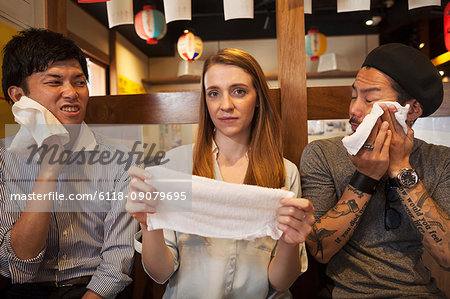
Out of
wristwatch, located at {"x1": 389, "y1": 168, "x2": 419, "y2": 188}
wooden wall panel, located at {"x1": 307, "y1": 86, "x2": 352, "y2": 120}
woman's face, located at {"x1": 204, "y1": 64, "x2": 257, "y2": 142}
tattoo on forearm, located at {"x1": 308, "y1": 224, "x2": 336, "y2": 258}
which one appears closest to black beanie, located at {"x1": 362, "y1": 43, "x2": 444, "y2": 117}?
wristwatch, located at {"x1": 389, "y1": 168, "x2": 419, "y2": 188}

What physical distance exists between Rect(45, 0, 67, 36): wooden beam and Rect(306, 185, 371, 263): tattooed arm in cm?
180

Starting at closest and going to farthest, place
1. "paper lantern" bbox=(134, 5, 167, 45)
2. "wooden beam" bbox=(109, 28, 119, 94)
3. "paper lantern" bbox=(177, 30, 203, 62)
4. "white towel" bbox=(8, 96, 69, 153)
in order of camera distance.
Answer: "white towel" bbox=(8, 96, 69, 153) → "paper lantern" bbox=(134, 5, 167, 45) → "paper lantern" bbox=(177, 30, 203, 62) → "wooden beam" bbox=(109, 28, 119, 94)

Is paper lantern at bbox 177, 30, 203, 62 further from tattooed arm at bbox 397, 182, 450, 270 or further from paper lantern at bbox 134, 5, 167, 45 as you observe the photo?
tattooed arm at bbox 397, 182, 450, 270

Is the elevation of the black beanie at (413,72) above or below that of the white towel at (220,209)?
above

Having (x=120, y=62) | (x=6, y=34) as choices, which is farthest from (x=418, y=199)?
(x=120, y=62)

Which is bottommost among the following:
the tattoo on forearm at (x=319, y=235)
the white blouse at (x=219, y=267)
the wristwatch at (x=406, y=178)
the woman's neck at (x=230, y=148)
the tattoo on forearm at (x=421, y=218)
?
the white blouse at (x=219, y=267)

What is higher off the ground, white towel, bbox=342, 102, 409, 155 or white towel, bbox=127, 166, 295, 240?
white towel, bbox=342, 102, 409, 155

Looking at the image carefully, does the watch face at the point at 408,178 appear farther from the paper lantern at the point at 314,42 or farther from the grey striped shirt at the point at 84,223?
the paper lantern at the point at 314,42

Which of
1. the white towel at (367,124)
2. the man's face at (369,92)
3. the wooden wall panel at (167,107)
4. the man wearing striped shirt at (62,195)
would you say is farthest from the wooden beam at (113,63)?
the white towel at (367,124)

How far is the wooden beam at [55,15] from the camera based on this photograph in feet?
6.22

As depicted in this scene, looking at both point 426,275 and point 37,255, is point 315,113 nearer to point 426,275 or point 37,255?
point 426,275

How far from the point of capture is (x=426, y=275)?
1.35 metres

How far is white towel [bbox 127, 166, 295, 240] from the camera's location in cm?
103

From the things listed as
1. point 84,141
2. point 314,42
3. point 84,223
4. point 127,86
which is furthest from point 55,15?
point 314,42
